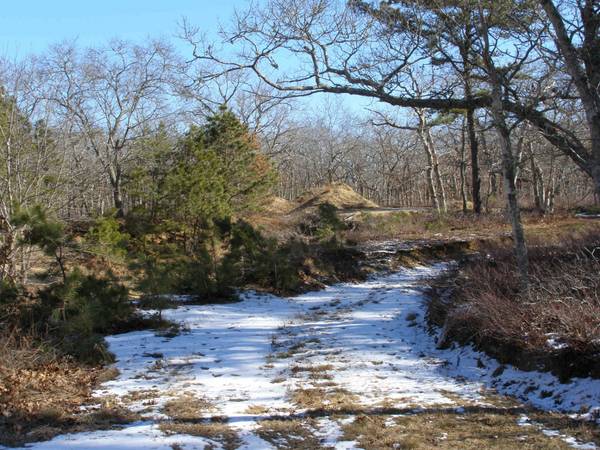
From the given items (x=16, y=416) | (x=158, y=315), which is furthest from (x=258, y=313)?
(x=16, y=416)

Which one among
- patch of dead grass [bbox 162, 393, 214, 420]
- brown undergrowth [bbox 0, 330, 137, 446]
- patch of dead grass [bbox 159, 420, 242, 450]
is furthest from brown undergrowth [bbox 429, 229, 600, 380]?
brown undergrowth [bbox 0, 330, 137, 446]

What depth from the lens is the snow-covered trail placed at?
4.85m

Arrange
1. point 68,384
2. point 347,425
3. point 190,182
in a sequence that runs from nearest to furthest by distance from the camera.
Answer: point 347,425, point 68,384, point 190,182

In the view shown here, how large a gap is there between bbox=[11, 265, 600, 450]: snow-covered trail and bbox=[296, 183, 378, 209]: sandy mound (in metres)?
19.4

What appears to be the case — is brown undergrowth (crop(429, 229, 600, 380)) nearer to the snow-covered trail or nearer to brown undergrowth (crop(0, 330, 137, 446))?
the snow-covered trail

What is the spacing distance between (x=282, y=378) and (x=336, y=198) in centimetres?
2484

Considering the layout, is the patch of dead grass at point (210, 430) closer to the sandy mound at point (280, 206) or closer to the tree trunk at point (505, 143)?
the tree trunk at point (505, 143)

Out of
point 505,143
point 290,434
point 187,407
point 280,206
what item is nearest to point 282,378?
point 187,407

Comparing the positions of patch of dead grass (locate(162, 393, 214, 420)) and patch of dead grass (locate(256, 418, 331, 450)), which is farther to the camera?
patch of dead grass (locate(162, 393, 214, 420))

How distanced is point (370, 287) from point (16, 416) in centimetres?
967

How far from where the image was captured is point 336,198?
3133cm

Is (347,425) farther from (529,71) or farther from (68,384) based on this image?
(529,71)

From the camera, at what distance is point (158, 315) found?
9.64m

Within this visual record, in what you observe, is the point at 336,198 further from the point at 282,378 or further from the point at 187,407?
the point at 187,407
